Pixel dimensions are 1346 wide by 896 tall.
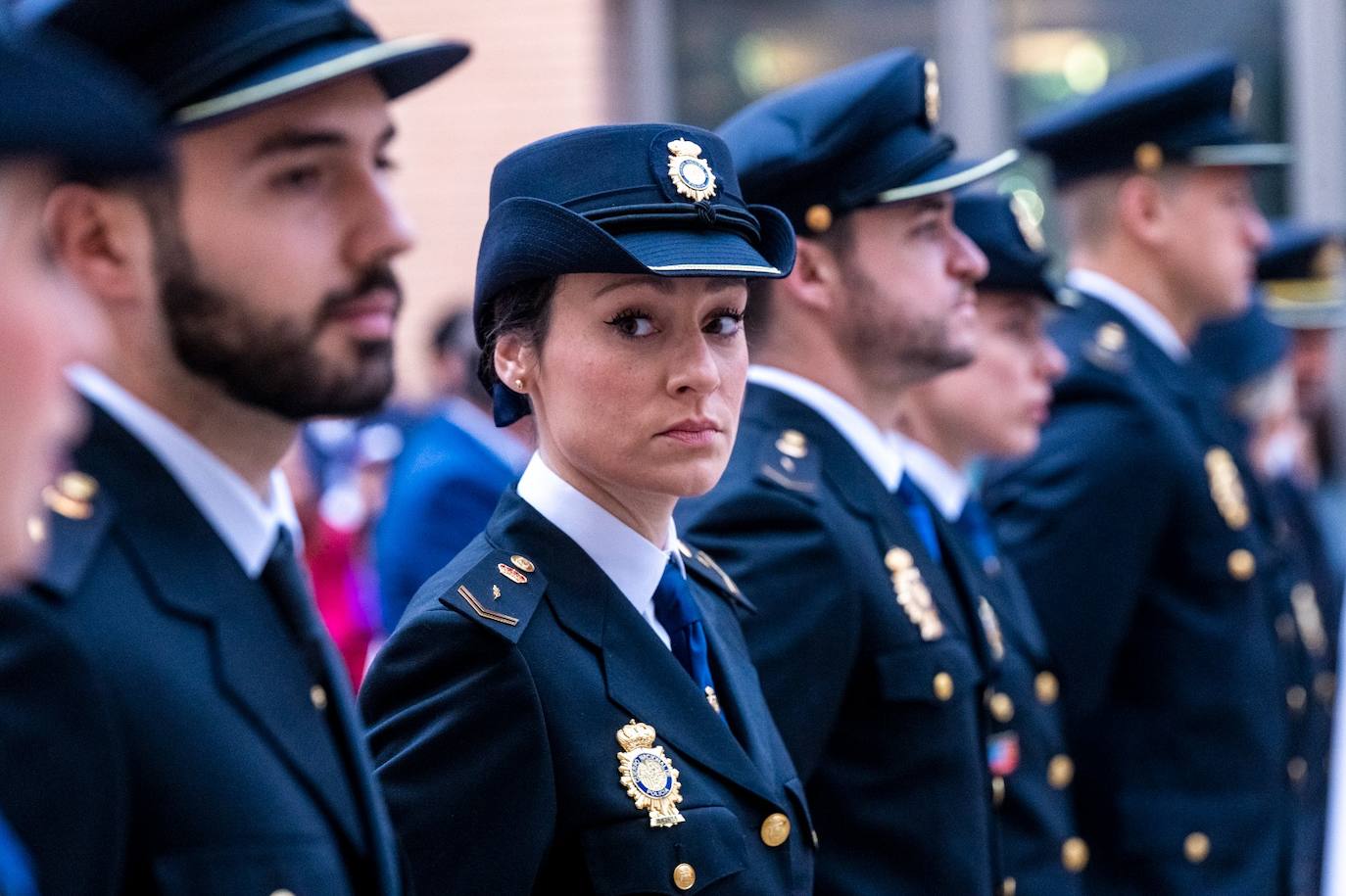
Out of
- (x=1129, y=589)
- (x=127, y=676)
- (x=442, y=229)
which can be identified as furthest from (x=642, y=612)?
(x=442, y=229)

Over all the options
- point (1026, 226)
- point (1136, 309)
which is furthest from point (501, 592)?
point (1136, 309)

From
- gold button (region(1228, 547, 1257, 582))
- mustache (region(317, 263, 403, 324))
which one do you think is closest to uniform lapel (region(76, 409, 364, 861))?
mustache (region(317, 263, 403, 324))

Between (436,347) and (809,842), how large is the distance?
4825 millimetres

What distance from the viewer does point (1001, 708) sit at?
3.55m

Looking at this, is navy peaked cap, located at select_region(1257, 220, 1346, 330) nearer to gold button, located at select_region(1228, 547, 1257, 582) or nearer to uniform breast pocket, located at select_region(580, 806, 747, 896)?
gold button, located at select_region(1228, 547, 1257, 582)

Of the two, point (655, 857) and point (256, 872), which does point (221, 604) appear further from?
point (655, 857)

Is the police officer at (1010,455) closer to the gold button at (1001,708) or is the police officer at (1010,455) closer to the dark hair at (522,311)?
the gold button at (1001,708)

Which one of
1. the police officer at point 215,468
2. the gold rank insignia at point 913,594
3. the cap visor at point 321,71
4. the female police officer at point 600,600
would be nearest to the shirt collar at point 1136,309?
the gold rank insignia at point 913,594

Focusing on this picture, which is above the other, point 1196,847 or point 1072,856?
point 1072,856

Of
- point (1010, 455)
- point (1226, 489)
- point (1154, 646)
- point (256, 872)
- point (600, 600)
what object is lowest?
point (1154, 646)

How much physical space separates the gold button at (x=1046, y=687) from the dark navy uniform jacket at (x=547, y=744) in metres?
1.39

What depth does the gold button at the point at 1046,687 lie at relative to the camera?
3.82 metres

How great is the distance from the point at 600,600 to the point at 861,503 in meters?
0.85

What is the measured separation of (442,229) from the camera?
789 cm
